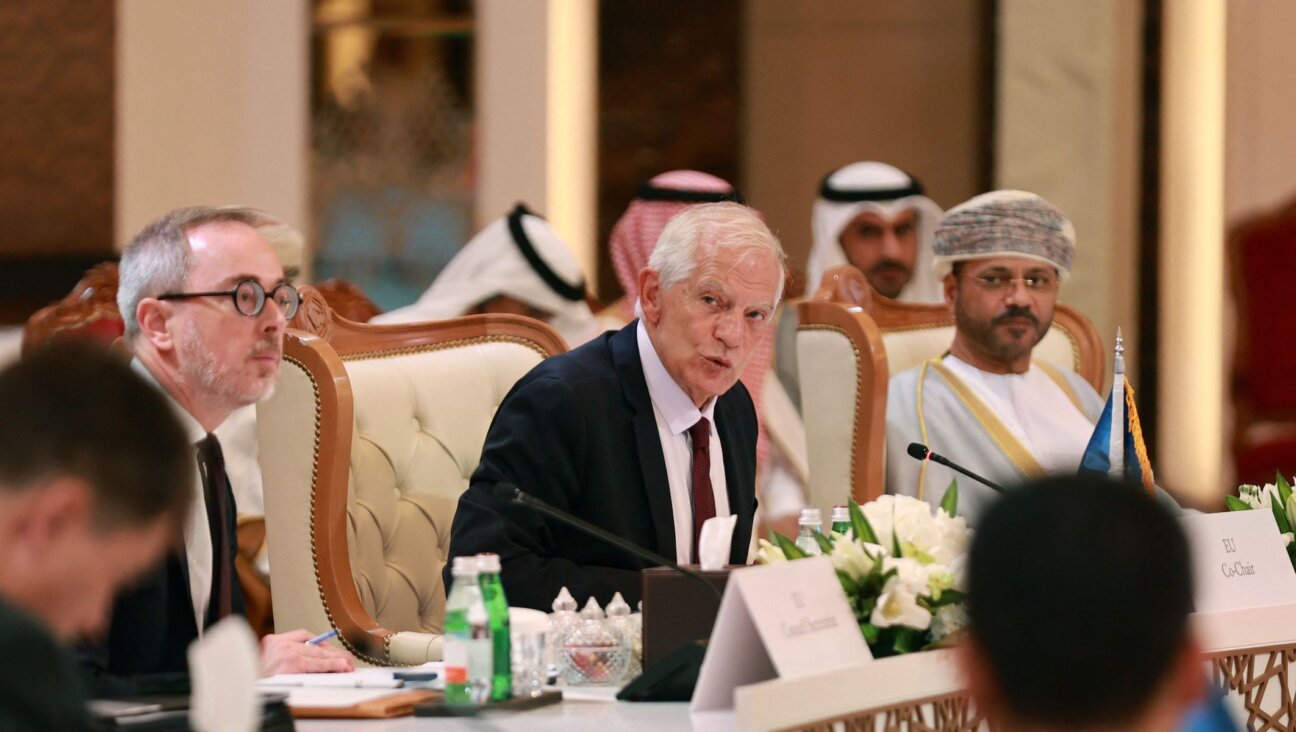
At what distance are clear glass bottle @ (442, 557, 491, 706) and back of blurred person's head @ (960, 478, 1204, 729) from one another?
87 cm

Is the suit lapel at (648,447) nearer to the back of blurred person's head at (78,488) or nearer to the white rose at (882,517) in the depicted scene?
the white rose at (882,517)

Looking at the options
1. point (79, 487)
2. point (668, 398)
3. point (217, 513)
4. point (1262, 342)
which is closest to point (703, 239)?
point (668, 398)

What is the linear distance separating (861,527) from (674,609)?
0.26 m

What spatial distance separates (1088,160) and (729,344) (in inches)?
138

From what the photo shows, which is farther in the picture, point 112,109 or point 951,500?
point 112,109

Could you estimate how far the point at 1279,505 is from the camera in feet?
8.94

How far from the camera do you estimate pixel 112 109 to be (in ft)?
20.5

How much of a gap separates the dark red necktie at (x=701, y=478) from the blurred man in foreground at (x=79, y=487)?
1710 mm

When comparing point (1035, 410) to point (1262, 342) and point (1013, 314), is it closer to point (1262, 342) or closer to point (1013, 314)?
point (1013, 314)

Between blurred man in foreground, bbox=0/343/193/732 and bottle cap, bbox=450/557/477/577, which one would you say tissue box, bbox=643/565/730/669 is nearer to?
bottle cap, bbox=450/557/477/577

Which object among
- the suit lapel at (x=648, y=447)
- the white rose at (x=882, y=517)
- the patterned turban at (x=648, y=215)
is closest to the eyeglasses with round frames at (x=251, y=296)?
the suit lapel at (x=648, y=447)

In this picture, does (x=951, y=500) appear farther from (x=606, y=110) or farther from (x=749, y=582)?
(x=606, y=110)

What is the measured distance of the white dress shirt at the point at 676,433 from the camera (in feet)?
10.1

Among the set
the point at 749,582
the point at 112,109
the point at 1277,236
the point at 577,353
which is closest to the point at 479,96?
the point at 112,109
